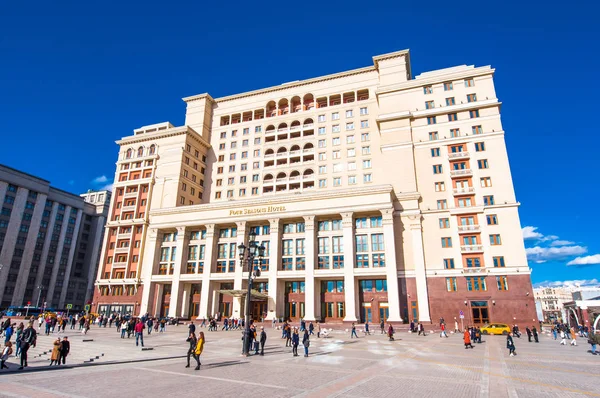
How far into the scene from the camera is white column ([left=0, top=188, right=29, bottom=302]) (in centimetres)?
7875

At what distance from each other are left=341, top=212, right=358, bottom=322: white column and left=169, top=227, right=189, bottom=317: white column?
28.2m

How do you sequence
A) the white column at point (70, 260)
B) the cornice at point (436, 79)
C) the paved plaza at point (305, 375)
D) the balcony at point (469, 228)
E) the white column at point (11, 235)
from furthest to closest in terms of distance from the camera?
the white column at point (70, 260) < the white column at point (11, 235) < the cornice at point (436, 79) < the balcony at point (469, 228) < the paved plaza at point (305, 375)

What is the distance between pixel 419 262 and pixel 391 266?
179 inches

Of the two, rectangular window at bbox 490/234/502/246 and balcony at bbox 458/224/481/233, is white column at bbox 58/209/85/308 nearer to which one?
balcony at bbox 458/224/481/233

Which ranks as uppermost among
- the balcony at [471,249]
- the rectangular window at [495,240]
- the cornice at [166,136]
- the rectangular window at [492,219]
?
the cornice at [166,136]

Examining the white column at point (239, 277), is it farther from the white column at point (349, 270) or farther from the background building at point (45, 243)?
the background building at point (45, 243)

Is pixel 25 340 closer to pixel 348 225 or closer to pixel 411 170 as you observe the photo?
pixel 348 225

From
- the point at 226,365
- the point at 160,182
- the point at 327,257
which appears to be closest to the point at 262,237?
the point at 327,257

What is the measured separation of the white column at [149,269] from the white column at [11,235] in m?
42.4

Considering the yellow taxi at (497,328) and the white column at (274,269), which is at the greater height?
the white column at (274,269)

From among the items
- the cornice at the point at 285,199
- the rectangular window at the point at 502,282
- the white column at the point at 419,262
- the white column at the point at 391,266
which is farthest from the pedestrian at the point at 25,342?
the rectangular window at the point at 502,282

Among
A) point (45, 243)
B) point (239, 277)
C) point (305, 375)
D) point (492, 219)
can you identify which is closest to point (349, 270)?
point (239, 277)

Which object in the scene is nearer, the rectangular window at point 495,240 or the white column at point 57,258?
the rectangular window at point 495,240

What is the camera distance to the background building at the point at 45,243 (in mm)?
81438
